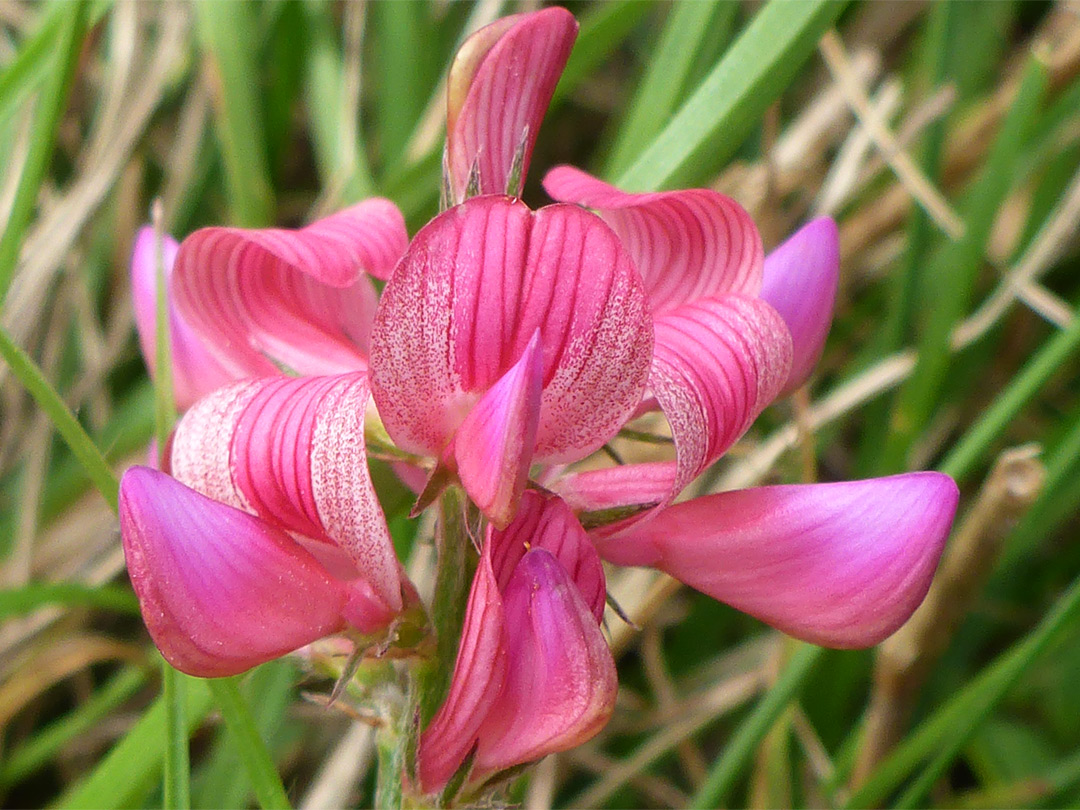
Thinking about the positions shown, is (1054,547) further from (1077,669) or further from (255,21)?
(255,21)

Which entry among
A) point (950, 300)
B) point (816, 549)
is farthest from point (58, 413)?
point (950, 300)

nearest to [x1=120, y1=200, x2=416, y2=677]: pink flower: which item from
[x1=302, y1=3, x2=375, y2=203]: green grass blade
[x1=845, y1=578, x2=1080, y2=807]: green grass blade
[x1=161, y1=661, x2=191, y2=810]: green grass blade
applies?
[x1=161, y1=661, x2=191, y2=810]: green grass blade

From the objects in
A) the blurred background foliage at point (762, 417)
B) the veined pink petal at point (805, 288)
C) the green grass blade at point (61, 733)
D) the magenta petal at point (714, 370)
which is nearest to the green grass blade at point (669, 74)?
the blurred background foliage at point (762, 417)

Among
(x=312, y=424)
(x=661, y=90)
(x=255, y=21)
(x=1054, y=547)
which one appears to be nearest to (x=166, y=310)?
(x=312, y=424)

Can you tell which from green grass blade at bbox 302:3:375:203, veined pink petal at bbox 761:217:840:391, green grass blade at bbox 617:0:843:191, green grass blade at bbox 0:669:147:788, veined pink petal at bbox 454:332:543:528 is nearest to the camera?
veined pink petal at bbox 454:332:543:528

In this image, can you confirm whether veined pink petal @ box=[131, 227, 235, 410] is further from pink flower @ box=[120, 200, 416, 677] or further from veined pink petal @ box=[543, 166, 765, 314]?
veined pink petal @ box=[543, 166, 765, 314]

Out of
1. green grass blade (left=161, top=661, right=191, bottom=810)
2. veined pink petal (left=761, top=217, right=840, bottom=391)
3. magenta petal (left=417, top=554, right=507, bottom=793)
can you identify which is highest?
veined pink petal (left=761, top=217, right=840, bottom=391)

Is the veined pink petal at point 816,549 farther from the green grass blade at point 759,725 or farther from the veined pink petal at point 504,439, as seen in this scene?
the green grass blade at point 759,725

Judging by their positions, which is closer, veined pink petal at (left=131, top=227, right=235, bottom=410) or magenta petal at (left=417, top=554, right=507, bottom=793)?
magenta petal at (left=417, top=554, right=507, bottom=793)
